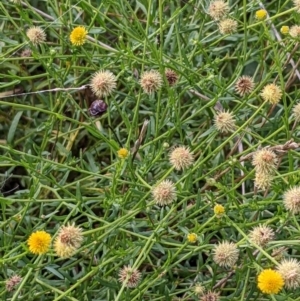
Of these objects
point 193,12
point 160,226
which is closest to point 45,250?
point 160,226

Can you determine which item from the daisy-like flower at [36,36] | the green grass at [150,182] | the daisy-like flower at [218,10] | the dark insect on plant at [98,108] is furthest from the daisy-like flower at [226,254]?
the daisy-like flower at [36,36]

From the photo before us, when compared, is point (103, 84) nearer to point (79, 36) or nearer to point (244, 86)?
point (79, 36)

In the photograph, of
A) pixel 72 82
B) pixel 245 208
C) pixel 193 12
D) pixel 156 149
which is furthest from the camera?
pixel 193 12

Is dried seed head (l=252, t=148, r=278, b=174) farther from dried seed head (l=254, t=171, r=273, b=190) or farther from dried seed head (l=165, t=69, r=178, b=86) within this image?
dried seed head (l=165, t=69, r=178, b=86)

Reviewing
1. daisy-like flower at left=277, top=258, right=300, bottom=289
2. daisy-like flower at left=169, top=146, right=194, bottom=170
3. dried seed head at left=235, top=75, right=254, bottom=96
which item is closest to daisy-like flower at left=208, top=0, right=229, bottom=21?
dried seed head at left=235, top=75, right=254, bottom=96

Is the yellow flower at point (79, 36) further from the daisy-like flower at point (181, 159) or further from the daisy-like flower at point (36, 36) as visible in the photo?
the daisy-like flower at point (181, 159)

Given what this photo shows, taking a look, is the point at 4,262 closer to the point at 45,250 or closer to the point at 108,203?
the point at 45,250
